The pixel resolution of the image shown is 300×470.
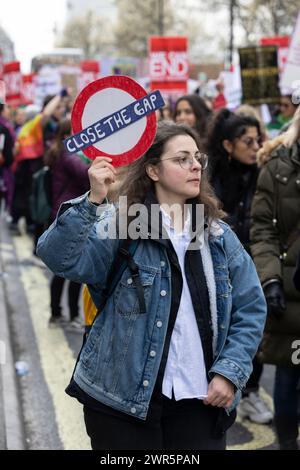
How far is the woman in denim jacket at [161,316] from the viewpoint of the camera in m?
2.70

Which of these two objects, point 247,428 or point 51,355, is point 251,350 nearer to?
point 247,428

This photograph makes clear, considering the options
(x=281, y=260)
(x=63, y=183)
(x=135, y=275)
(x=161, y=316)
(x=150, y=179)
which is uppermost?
(x=150, y=179)

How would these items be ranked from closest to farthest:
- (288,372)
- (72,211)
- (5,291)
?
(72,211), (288,372), (5,291)

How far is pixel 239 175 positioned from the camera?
499 cm

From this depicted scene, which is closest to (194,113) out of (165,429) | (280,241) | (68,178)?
(68,178)

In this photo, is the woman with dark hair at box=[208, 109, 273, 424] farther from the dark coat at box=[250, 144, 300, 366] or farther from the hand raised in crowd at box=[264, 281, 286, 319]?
the hand raised in crowd at box=[264, 281, 286, 319]

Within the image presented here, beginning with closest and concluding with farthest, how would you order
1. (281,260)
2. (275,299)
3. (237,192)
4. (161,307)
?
(161,307) < (275,299) < (281,260) < (237,192)

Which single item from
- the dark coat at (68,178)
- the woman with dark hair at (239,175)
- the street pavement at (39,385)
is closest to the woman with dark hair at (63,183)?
the dark coat at (68,178)

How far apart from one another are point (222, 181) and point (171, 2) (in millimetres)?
50814

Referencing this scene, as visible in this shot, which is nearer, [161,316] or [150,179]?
[161,316]

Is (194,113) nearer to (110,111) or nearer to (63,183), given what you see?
(63,183)

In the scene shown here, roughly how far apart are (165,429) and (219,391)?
0.80 ft

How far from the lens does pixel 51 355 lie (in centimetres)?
631
